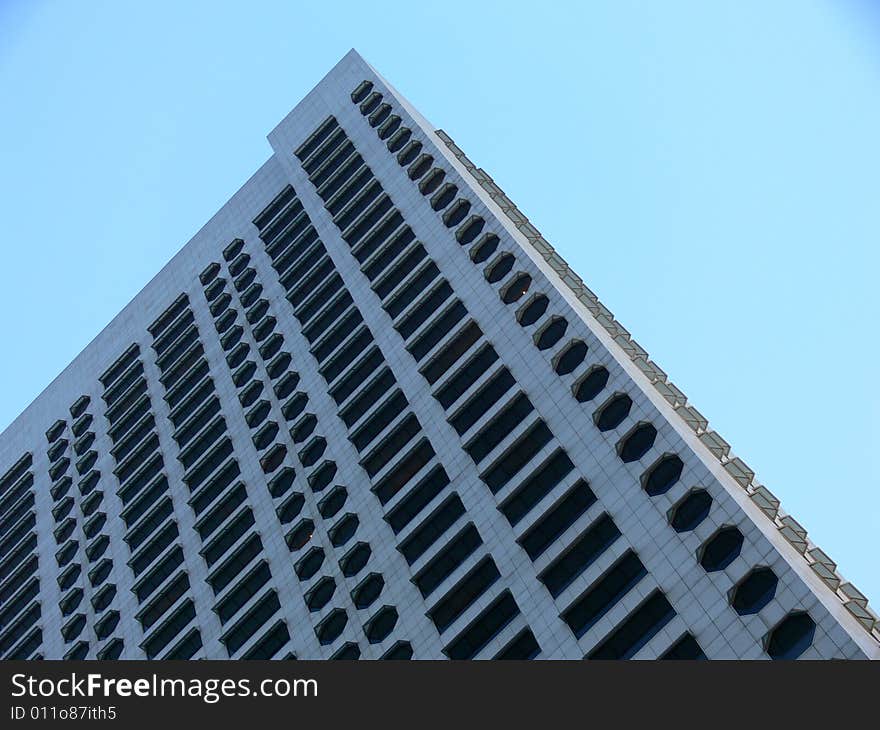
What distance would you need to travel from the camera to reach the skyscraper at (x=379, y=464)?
140 ft

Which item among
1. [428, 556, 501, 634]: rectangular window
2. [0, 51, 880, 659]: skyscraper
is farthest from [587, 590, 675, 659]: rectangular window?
[428, 556, 501, 634]: rectangular window

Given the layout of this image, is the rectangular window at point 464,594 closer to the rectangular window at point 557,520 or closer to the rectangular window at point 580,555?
the rectangular window at point 557,520

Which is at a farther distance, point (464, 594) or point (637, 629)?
point (464, 594)

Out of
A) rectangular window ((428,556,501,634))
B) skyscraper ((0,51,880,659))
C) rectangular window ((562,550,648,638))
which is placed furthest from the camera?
rectangular window ((428,556,501,634))

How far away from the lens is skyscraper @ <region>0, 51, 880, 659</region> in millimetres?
42719

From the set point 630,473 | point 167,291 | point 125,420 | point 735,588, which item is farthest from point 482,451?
point 167,291

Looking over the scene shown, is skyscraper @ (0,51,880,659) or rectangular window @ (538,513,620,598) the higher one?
skyscraper @ (0,51,880,659)

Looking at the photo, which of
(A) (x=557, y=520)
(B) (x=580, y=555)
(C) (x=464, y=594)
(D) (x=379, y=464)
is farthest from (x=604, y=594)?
(D) (x=379, y=464)

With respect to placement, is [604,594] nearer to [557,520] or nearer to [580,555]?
[580,555]

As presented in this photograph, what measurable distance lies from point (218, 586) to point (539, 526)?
71.6 ft

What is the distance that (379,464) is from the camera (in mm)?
57156

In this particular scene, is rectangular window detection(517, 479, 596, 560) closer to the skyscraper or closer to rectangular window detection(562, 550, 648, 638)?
the skyscraper

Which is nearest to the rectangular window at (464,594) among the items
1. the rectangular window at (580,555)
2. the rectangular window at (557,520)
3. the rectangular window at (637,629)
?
the rectangular window at (557,520)

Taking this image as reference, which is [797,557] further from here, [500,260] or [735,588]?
[500,260]
